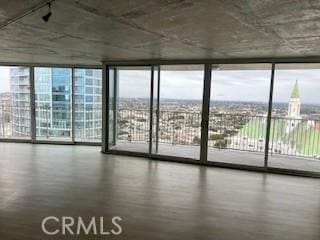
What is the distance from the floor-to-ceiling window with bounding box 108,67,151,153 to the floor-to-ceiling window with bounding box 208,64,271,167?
1568 mm

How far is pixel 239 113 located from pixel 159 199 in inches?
130

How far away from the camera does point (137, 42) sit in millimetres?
3498

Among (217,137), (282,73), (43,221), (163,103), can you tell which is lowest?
(43,221)

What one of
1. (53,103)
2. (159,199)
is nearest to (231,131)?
(159,199)

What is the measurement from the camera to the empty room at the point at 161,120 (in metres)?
2.50

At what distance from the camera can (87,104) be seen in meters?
7.22

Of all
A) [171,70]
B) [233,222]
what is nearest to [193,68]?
[171,70]

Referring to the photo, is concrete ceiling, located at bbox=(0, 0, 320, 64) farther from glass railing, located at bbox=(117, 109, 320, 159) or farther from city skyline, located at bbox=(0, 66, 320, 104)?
glass railing, located at bbox=(117, 109, 320, 159)

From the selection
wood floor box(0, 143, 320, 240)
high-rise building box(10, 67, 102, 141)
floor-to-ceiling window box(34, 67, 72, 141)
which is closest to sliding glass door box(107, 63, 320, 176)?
wood floor box(0, 143, 320, 240)

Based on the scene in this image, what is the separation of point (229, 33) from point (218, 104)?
9.30 feet

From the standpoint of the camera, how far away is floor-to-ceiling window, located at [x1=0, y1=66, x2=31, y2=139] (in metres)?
7.17

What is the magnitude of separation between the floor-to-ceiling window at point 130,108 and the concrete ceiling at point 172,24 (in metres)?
2.19

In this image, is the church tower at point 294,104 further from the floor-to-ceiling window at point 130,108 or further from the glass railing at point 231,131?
the floor-to-ceiling window at point 130,108

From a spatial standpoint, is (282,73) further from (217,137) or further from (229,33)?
(229,33)
